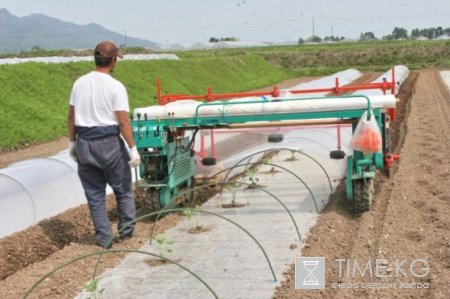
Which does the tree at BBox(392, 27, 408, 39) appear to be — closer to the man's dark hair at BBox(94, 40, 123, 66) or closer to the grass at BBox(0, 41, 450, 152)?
the grass at BBox(0, 41, 450, 152)

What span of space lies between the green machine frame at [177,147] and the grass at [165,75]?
8.11m

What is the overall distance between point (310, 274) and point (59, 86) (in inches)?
650

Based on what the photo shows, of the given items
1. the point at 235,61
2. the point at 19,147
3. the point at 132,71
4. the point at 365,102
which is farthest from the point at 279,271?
the point at 235,61

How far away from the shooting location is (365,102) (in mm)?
6609

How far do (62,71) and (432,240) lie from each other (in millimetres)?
17787

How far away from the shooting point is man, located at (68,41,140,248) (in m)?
5.48

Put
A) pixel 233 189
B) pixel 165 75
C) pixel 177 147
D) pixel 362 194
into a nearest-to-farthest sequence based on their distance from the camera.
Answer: pixel 362 194 → pixel 177 147 → pixel 233 189 → pixel 165 75

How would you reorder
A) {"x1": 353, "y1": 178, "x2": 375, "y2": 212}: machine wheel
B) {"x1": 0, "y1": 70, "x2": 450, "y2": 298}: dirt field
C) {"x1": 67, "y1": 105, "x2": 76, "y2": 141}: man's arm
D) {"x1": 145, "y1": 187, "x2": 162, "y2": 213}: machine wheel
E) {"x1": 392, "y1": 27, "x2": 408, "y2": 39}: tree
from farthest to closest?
{"x1": 392, "y1": 27, "x2": 408, "y2": 39}: tree < {"x1": 145, "y1": 187, "x2": 162, "y2": 213}: machine wheel < {"x1": 353, "y1": 178, "x2": 375, "y2": 212}: machine wheel < {"x1": 67, "y1": 105, "x2": 76, "y2": 141}: man's arm < {"x1": 0, "y1": 70, "x2": 450, "y2": 298}: dirt field

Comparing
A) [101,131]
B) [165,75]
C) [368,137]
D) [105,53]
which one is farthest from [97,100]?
[165,75]

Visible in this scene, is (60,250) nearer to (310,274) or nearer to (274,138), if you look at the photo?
(310,274)

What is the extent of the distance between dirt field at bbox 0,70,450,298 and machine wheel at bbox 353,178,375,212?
4.5 inches

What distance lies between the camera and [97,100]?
5461mm

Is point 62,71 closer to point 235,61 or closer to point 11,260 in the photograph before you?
point 11,260

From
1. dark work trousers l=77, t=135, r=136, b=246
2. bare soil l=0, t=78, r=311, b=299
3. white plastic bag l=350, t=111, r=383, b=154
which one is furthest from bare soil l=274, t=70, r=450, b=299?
dark work trousers l=77, t=135, r=136, b=246
